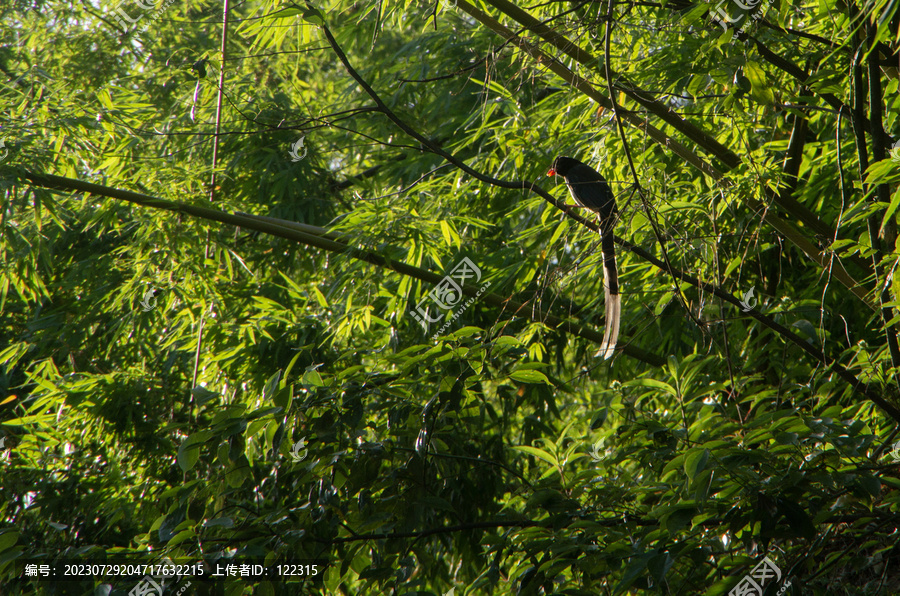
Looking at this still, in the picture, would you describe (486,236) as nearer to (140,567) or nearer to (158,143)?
(158,143)

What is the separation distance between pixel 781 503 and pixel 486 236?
205 cm
